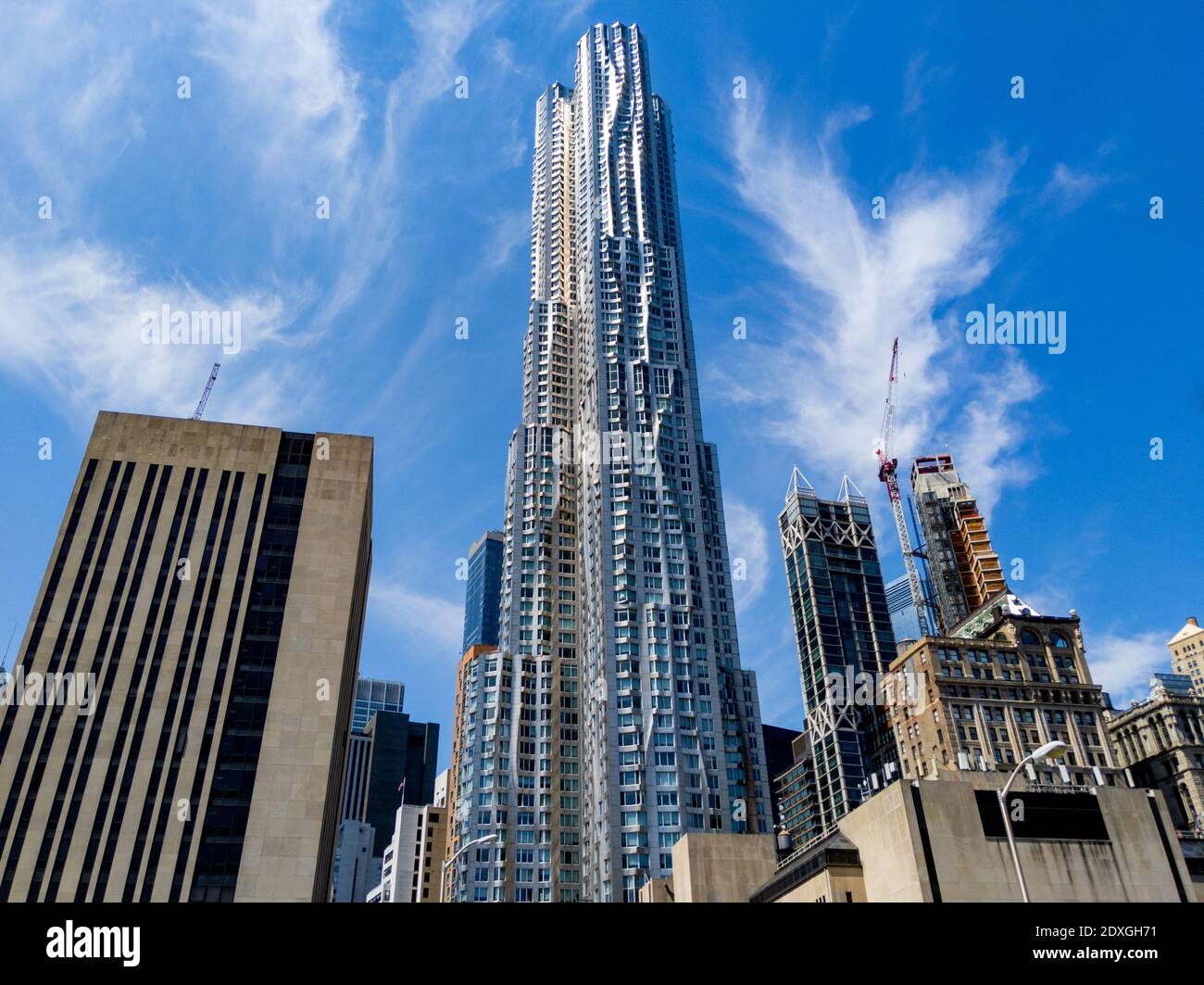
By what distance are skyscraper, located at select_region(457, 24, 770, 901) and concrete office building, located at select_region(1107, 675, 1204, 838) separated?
62.5 metres

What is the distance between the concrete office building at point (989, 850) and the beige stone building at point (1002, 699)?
6499cm

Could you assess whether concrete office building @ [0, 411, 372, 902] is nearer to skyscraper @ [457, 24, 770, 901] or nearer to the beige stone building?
skyscraper @ [457, 24, 770, 901]

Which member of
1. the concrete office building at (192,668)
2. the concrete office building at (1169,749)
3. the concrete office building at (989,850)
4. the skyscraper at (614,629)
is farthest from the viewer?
the concrete office building at (1169,749)

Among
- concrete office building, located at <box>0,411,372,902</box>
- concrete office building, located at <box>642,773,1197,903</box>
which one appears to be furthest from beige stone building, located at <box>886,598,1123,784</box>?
concrete office building, located at <box>0,411,372,902</box>

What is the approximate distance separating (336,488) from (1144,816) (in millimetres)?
84309

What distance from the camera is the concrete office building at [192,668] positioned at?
8462cm

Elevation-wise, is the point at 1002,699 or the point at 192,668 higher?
the point at 1002,699

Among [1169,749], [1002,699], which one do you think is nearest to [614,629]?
[1002,699]

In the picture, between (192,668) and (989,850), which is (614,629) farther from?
(989,850)

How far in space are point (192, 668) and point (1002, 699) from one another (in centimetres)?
11287

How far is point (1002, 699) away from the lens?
144 meters

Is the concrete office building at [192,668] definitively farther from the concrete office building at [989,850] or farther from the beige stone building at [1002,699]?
the beige stone building at [1002,699]

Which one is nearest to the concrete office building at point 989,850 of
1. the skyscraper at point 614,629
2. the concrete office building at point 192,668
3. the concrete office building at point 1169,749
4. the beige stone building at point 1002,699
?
the concrete office building at point 192,668

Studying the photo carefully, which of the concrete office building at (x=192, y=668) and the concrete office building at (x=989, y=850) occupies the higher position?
the concrete office building at (x=192, y=668)
